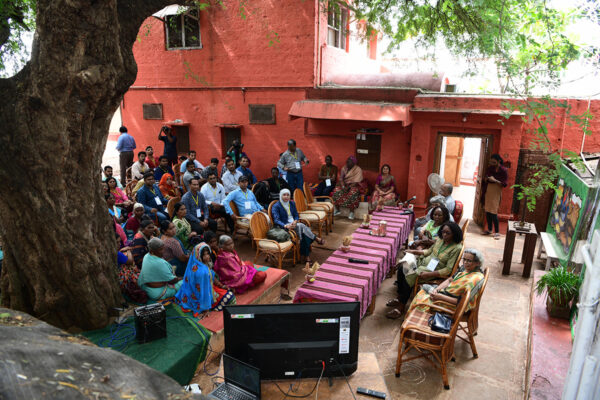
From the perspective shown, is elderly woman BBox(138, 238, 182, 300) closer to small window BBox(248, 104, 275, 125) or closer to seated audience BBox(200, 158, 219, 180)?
seated audience BBox(200, 158, 219, 180)

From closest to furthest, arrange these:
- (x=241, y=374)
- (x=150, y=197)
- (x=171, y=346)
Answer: (x=241, y=374) → (x=171, y=346) → (x=150, y=197)

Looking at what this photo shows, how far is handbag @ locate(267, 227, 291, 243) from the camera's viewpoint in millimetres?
7475

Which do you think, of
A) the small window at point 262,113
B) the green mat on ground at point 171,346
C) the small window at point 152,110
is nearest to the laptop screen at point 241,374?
the green mat on ground at point 171,346

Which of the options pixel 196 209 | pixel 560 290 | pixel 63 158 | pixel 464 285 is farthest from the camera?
pixel 196 209

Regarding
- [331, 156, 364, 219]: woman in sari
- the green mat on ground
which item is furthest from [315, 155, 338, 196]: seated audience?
the green mat on ground

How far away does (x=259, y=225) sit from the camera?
7539 mm

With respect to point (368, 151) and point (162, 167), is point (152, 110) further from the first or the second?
point (368, 151)

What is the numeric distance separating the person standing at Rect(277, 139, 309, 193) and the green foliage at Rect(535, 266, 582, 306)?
6.27m

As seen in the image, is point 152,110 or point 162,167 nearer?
point 162,167

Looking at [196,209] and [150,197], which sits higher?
[150,197]

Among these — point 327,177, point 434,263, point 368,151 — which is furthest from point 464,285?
point 368,151

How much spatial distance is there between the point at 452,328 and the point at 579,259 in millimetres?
2409

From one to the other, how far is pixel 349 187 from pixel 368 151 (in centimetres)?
119

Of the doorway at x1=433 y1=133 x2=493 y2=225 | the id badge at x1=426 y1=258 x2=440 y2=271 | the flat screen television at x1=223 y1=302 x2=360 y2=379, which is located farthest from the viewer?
the doorway at x1=433 y1=133 x2=493 y2=225
